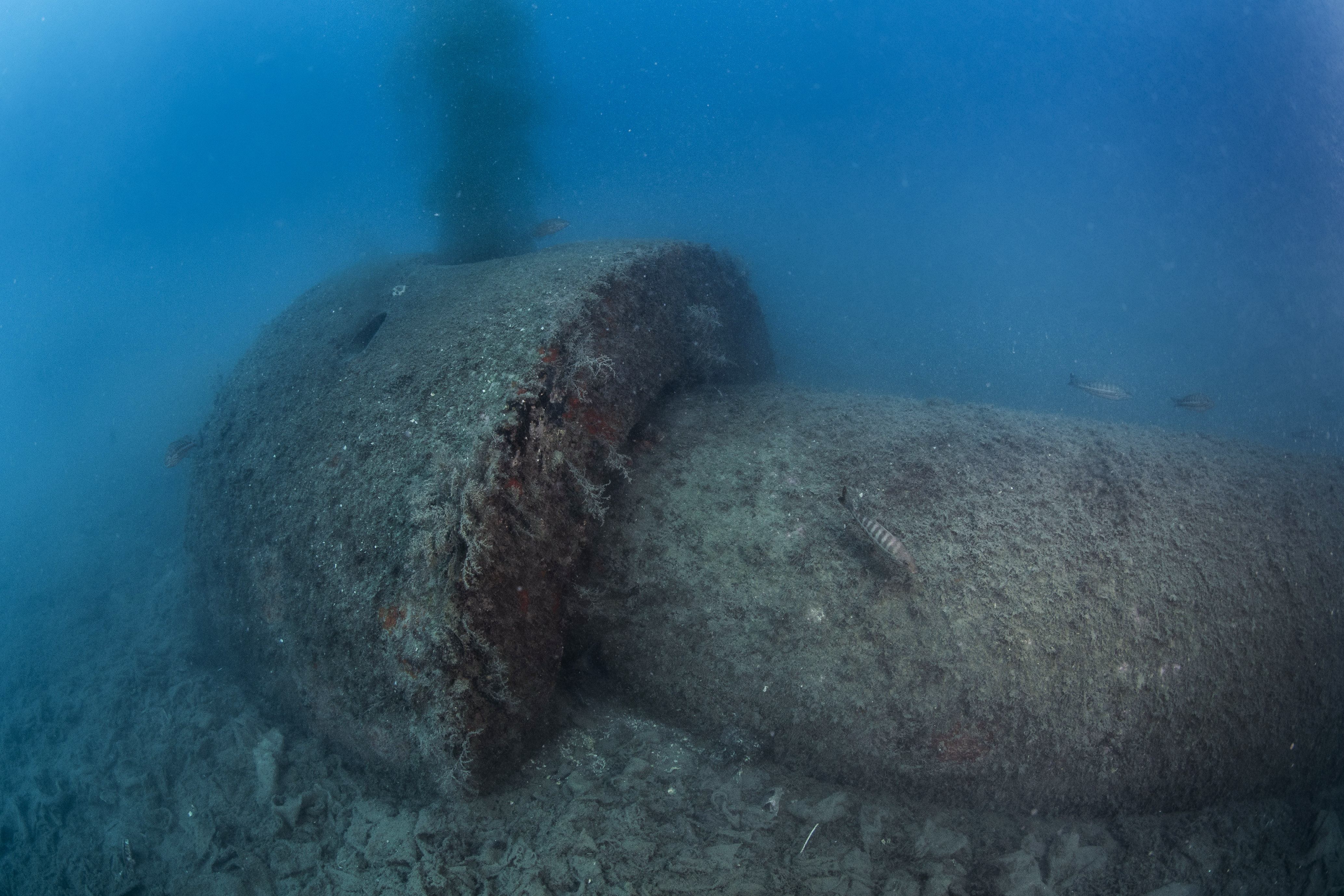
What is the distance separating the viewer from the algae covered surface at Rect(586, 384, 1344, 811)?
284 cm

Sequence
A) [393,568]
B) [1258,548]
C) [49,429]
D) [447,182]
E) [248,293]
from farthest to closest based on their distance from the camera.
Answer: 1. [248,293]
2. [49,429]
3. [447,182]
4. [1258,548]
5. [393,568]

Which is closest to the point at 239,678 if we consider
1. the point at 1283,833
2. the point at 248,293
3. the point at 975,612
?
the point at 975,612

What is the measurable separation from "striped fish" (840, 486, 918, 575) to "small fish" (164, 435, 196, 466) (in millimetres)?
8967

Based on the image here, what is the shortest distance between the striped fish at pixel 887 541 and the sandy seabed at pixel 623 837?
1266mm

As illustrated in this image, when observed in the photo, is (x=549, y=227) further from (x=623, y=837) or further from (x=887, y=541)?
(x=623, y=837)

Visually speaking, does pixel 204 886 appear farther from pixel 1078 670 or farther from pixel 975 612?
pixel 1078 670

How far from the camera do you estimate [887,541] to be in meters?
2.87

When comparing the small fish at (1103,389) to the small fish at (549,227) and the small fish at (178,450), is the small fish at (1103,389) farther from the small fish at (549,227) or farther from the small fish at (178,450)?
the small fish at (178,450)

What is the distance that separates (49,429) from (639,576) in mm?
27400

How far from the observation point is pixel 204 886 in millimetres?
3082

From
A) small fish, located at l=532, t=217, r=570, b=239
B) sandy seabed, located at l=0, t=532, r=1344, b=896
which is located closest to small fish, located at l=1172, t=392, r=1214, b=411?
sandy seabed, located at l=0, t=532, r=1344, b=896

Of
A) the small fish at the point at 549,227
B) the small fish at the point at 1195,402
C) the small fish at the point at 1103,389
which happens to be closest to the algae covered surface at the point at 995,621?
the small fish at the point at 1103,389

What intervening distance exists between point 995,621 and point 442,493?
312 centimetres

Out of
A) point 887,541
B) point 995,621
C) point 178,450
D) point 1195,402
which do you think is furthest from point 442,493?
point 1195,402
